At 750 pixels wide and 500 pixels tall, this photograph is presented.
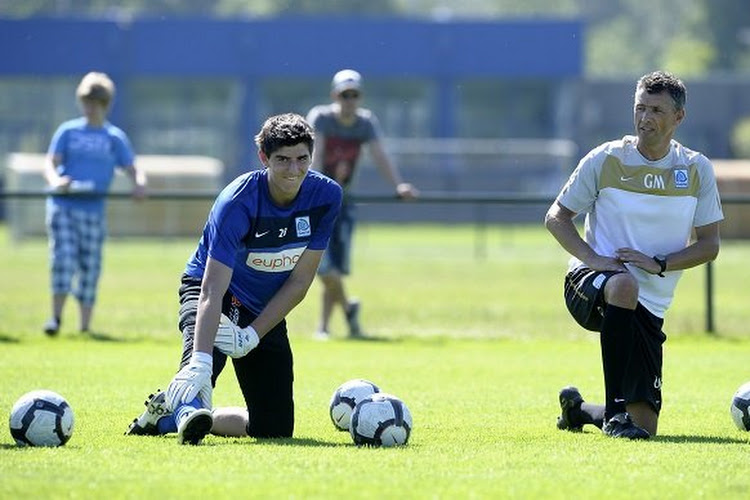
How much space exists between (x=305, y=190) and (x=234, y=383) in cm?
362

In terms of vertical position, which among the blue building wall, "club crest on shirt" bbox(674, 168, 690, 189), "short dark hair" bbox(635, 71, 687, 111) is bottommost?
"club crest on shirt" bbox(674, 168, 690, 189)

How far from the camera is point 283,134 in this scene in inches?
330

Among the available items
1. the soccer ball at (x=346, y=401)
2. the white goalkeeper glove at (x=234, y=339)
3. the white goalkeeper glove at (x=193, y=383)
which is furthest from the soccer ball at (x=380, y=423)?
the white goalkeeper glove at (x=193, y=383)

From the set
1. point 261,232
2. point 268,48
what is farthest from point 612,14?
point 261,232

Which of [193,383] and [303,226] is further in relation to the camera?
[303,226]

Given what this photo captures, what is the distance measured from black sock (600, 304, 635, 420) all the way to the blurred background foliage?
2149 inches

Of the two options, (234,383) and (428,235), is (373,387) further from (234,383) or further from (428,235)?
(428,235)

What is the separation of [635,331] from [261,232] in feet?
7.50

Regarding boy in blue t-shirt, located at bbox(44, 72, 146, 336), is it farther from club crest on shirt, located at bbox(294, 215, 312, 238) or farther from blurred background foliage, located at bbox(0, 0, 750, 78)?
blurred background foliage, located at bbox(0, 0, 750, 78)

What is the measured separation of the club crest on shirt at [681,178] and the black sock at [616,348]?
887 mm

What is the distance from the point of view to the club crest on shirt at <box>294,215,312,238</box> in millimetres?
8758

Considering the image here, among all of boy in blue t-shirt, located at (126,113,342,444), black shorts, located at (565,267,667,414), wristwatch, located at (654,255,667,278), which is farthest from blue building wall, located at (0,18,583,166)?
wristwatch, located at (654,255,667,278)

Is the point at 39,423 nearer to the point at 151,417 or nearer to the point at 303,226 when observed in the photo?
the point at 151,417

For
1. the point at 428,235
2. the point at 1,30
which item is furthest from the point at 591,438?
the point at 1,30
